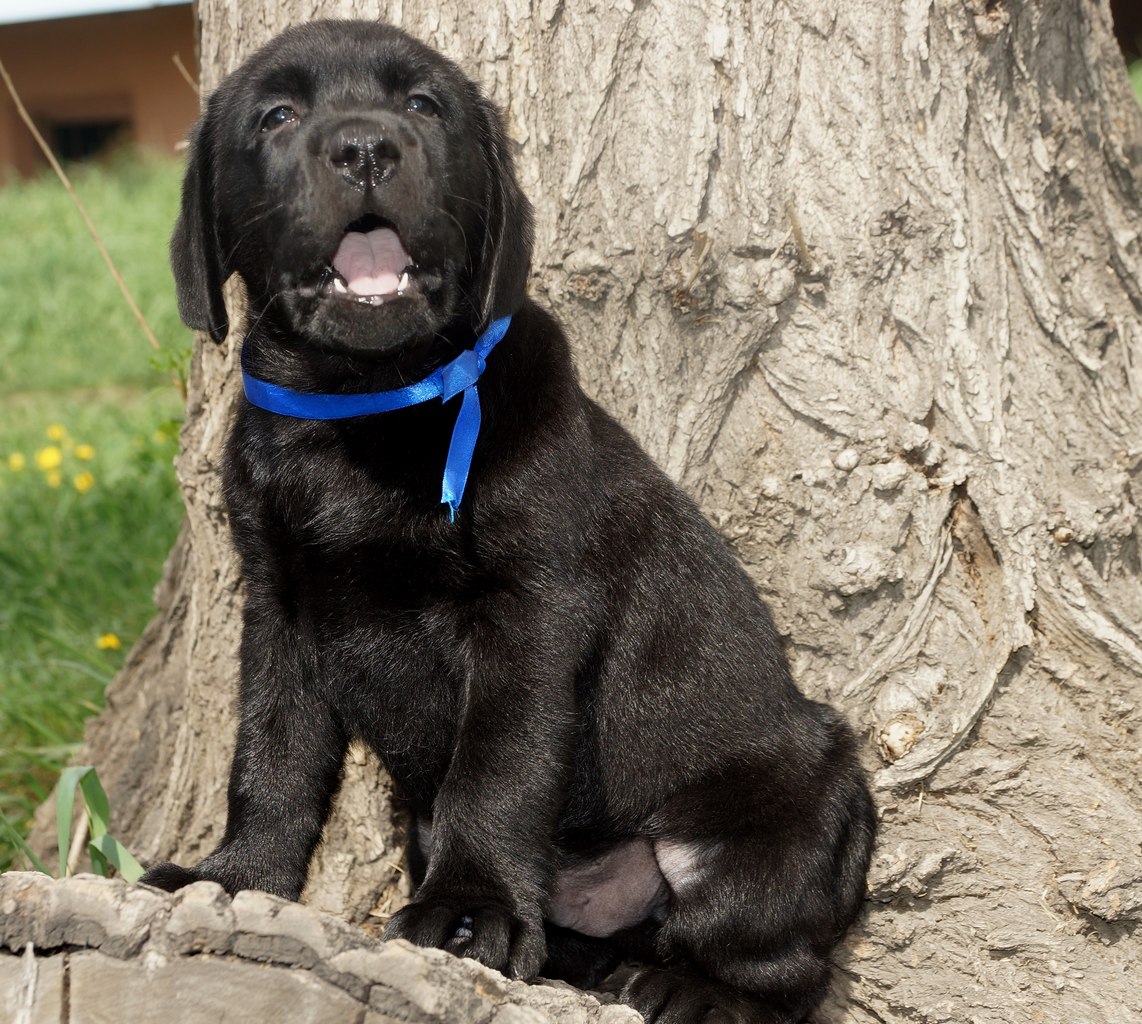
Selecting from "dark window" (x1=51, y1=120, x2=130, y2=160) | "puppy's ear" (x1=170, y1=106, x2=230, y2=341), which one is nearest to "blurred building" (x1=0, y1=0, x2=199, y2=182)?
"dark window" (x1=51, y1=120, x2=130, y2=160)

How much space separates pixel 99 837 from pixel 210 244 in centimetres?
118

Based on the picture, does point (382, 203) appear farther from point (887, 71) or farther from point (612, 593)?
point (887, 71)

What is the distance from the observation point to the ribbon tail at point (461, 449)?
2344 millimetres

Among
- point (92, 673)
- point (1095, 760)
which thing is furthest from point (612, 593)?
point (92, 673)

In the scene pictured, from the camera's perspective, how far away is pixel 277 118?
2.49 m

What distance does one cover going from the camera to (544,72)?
9.30 feet

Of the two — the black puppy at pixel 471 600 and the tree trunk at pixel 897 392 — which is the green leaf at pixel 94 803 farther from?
the tree trunk at pixel 897 392

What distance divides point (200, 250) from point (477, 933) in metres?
1.32

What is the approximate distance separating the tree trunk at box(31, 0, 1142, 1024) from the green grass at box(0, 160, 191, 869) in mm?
1419

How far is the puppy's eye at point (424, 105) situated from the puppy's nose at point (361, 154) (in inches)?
9.7

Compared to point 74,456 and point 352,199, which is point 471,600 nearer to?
point 352,199

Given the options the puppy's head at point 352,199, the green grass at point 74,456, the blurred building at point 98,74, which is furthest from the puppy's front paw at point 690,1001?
the blurred building at point 98,74

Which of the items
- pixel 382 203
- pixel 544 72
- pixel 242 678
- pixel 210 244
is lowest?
pixel 242 678

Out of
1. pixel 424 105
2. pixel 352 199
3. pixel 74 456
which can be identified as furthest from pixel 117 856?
pixel 74 456
